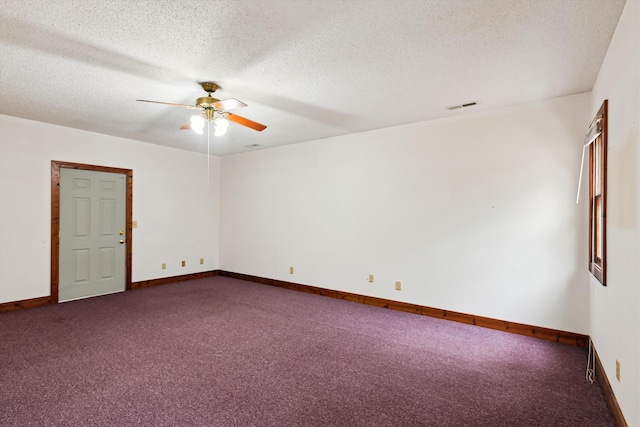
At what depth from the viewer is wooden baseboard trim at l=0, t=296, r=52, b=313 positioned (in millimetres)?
4152

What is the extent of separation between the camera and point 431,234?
4.13 metres

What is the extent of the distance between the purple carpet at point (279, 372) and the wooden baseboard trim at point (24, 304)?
24cm

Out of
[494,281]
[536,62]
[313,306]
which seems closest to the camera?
[536,62]

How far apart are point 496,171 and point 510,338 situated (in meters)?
1.78

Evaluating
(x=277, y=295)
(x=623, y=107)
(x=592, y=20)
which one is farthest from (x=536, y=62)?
(x=277, y=295)

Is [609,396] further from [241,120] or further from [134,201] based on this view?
[134,201]

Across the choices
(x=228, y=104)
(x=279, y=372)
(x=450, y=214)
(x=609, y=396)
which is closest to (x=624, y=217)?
(x=609, y=396)

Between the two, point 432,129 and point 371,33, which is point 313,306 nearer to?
point 432,129

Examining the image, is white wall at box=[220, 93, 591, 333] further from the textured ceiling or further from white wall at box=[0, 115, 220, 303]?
white wall at box=[0, 115, 220, 303]

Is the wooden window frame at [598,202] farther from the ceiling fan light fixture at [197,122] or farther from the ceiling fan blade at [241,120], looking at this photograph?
the ceiling fan light fixture at [197,122]

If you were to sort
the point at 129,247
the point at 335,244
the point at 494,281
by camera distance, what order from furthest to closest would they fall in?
the point at 129,247
the point at 335,244
the point at 494,281

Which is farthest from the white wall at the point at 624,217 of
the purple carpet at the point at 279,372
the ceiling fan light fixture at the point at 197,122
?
the ceiling fan light fixture at the point at 197,122

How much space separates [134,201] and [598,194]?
6062 mm

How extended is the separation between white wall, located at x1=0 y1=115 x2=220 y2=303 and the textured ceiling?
0.63m
